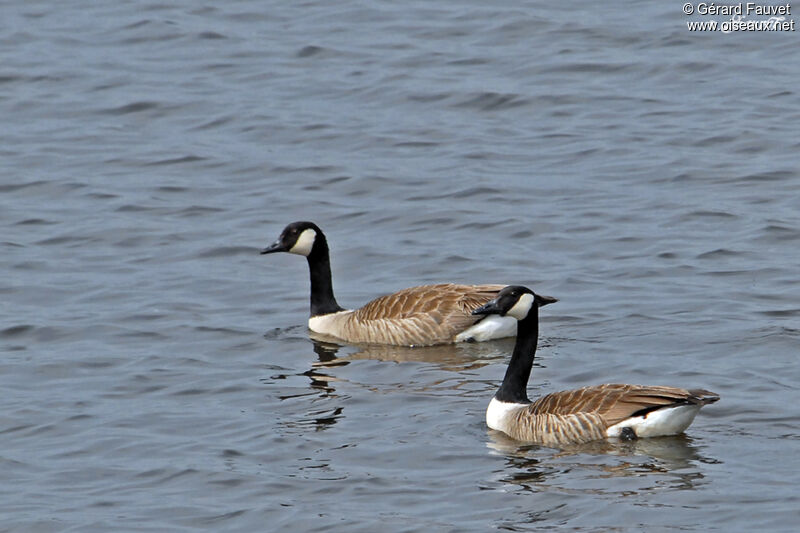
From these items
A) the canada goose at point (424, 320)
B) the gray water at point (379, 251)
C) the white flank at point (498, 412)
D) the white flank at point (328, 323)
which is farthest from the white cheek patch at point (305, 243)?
the white flank at point (498, 412)

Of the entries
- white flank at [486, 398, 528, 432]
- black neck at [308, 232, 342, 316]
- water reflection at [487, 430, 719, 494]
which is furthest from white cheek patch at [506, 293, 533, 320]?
black neck at [308, 232, 342, 316]

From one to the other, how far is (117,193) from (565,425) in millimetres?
10781

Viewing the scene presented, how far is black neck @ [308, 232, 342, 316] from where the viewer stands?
17.0 meters

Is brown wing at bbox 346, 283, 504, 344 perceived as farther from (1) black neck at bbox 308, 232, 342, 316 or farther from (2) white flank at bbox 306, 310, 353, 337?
(1) black neck at bbox 308, 232, 342, 316

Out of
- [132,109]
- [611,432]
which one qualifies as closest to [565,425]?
[611,432]

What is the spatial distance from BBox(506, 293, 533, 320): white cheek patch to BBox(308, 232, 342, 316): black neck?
3.95 m

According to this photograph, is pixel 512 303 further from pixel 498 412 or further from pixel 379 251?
pixel 379 251

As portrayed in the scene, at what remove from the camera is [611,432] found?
12180mm

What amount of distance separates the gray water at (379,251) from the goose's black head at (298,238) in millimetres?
767

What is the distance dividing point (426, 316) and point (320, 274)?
1.71 meters

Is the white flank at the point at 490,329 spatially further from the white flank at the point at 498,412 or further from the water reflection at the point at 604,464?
the water reflection at the point at 604,464

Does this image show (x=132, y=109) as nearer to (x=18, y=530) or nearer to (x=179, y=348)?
(x=179, y=348)

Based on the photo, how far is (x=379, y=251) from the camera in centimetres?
1883

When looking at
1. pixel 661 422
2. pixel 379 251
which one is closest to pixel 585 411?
pixel 661 422
